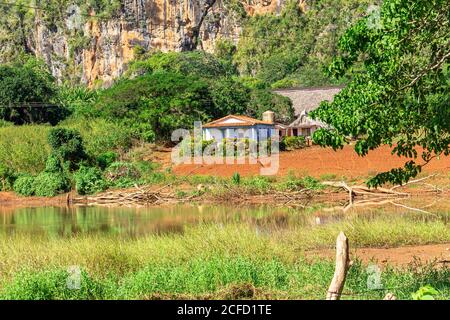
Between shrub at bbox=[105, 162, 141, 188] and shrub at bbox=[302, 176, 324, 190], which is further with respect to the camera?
shrub at bbox=[105, 162, 141, 188]

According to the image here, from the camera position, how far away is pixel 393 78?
9.33m

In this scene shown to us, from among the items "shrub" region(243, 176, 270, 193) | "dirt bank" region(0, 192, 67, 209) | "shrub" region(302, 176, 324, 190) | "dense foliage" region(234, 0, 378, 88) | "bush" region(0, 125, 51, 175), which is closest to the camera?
"shrub" region(302, 176, 324, 190)

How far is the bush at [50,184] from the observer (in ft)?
112

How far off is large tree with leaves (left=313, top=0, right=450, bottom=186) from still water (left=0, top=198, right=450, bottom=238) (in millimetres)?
8611

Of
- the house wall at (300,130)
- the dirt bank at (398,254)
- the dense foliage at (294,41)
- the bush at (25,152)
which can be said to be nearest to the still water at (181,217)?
the dirt bank at (398,254)

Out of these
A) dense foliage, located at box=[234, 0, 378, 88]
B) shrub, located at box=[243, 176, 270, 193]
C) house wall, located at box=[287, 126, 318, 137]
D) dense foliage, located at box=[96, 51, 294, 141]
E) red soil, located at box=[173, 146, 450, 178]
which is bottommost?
shrub, located at box=[243, 176, 270, 193]

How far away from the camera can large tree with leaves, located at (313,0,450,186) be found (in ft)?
29.8

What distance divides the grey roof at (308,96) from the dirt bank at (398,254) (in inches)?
1606

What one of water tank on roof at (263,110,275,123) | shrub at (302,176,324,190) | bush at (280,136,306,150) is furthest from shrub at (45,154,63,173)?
water tank on roof at (263,110,275,123)

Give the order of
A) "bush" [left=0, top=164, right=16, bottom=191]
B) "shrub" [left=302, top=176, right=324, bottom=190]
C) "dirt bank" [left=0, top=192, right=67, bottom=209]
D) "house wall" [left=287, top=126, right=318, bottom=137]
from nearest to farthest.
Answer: "shrub" [left=302, top=176, right=324, bottom=190] < "dirt bank" [left=0, top=192, right=67, bottom=209] < "bush" [left=0, top=164, right=16, bottom=191] < "house wall" [left=287, top=126, right=318, bottom=137]

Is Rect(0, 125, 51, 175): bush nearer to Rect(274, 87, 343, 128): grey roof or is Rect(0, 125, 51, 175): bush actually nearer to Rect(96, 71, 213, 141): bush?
Rect(96, 71, 213, 141): bush

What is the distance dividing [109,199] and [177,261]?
2007 cm

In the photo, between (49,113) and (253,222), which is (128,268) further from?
(49,113)

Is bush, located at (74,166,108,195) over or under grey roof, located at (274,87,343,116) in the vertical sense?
under
